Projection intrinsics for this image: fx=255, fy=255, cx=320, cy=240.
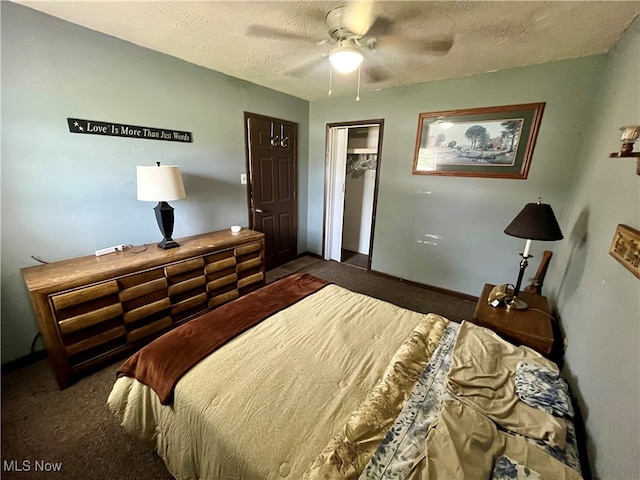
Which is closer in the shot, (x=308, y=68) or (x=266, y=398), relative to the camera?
(x=266, y=398)

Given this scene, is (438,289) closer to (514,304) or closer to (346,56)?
(514,304)

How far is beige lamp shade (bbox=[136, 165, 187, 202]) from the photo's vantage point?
1.97 metres

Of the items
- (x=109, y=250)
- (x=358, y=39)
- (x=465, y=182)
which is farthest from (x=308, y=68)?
(x=109, y=250)

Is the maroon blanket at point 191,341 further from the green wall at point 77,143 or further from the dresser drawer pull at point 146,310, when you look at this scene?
the green wall at point 77,143

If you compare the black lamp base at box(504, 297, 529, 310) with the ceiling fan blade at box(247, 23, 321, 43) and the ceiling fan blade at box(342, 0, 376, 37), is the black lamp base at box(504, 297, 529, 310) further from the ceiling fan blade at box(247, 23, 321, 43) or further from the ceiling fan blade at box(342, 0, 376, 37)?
the ceiling fan blade at box(247, 23, 321, 43)

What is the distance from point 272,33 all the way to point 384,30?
0.78 metres

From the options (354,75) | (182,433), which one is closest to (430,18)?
(354,75)

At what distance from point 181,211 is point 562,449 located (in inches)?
118

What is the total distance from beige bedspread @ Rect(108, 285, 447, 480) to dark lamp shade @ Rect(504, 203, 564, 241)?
728mm

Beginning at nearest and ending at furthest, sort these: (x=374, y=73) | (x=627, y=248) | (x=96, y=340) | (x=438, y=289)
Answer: (x=627, y=248) → (x=96, y=340) → (x=374, y=73) → (x=438, y=289)

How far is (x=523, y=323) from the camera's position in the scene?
1.53m

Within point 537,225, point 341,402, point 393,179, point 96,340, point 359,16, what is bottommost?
point 96,340

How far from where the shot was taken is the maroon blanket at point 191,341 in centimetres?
116

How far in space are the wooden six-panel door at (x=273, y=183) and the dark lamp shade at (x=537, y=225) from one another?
8.83 ft
